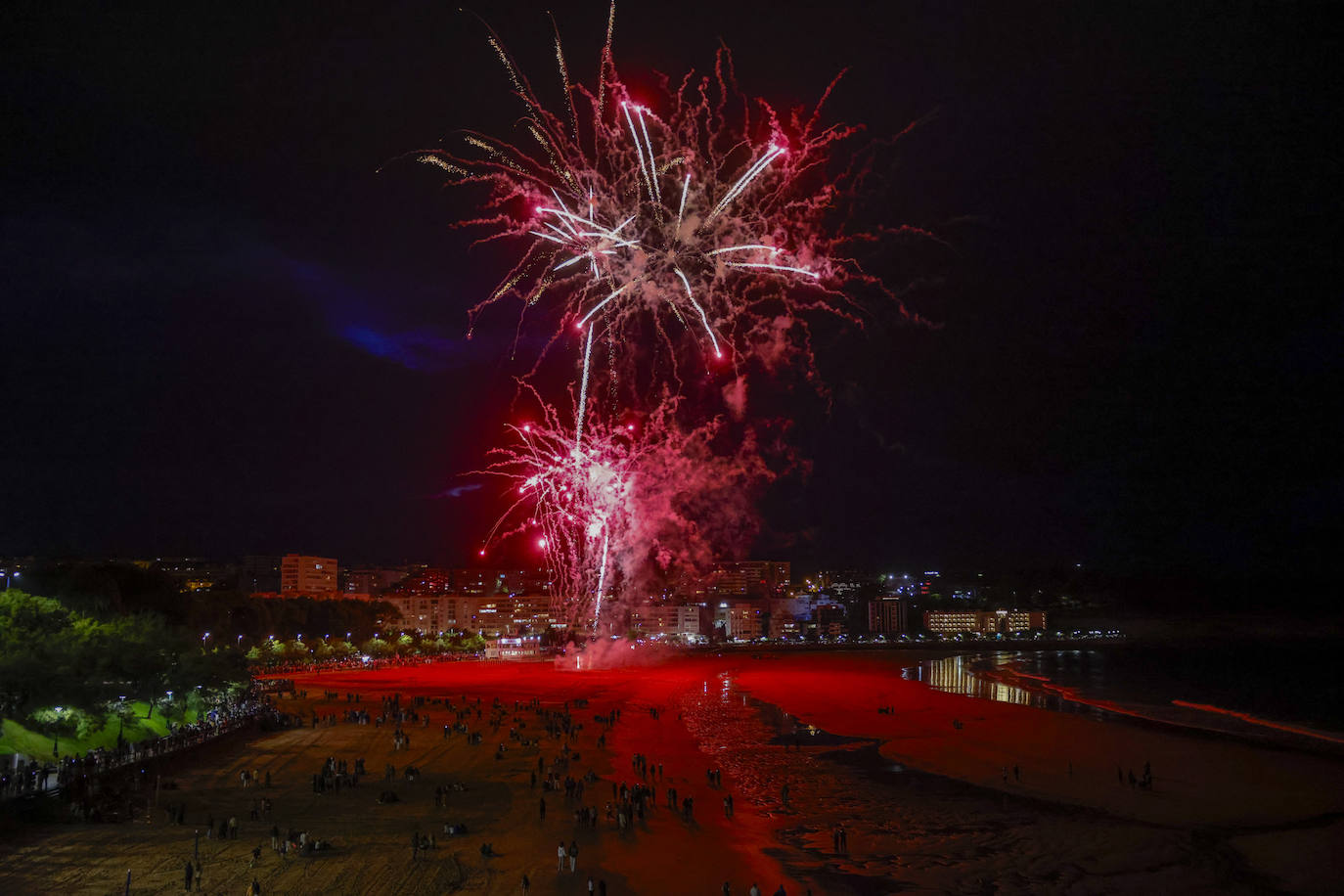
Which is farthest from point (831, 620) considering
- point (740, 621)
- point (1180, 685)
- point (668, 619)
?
point (1180, 685)

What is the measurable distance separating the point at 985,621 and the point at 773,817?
149 metres

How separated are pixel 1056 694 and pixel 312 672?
48172mm

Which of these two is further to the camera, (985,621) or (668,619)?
(668,619)

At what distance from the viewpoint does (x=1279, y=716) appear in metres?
40.7

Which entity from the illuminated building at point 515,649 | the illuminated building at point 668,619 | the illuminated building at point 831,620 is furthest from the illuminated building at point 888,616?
the illuminated building at point 515,649

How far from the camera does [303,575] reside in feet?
589

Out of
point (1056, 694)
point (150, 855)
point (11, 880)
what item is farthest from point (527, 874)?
point (1056, 694)

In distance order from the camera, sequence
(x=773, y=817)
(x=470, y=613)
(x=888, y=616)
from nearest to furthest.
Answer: (x=773, y=817)
(x=470, y=613)
(x=888, y=616)

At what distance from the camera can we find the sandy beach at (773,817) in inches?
594

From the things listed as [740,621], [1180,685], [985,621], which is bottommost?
[740,621]

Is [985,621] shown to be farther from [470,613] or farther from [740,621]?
[470,613]

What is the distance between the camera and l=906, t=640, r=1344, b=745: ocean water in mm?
39750

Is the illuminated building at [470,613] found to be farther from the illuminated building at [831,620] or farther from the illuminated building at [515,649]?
the illuminated building at [515,649]

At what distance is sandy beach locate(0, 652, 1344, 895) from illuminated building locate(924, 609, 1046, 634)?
12836cm
